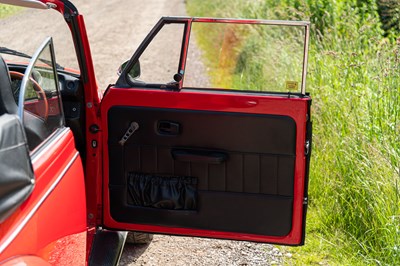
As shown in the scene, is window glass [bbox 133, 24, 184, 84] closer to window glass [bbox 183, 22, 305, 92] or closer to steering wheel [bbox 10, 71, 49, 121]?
window glass [bbox 183, 22, 305, 92]

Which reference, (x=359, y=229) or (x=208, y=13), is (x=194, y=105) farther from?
(x=208, y=13)

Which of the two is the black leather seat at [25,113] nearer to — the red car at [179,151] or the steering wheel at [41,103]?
the steering wheel at [41,103]

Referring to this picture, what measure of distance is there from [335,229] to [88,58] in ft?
7.26

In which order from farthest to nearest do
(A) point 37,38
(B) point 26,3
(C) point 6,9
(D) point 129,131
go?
(A) point 37,38 → (C) point 6,9 → (D) point 129,131 → (B) point 26,3

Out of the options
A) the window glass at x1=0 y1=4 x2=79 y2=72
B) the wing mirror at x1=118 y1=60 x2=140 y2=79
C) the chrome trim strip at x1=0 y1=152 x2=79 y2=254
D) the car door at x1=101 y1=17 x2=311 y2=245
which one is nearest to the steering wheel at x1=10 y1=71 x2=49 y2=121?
the chrome trim strip at x1=0 y1=152 x2=79 y2=254

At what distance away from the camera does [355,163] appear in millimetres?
4965

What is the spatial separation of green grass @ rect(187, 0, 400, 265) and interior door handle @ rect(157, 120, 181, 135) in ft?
4.69

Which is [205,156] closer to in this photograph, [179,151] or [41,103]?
[179,151]

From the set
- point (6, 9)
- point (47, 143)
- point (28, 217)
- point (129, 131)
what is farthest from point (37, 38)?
point (28, 217)

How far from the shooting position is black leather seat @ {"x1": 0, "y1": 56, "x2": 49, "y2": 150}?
272 cm

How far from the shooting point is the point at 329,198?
17.0 feet

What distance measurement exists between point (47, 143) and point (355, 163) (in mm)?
2598

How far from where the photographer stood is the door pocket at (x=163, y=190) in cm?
375

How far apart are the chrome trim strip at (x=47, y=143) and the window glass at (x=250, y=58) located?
2557 mm
